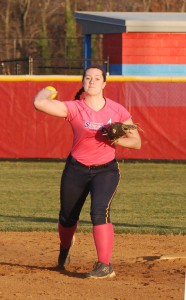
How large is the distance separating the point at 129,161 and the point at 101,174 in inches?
434

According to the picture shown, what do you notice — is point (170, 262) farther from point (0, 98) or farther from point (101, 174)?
point (0, 98)

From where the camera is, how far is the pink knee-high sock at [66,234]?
664cm

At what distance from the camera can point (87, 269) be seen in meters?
6.86

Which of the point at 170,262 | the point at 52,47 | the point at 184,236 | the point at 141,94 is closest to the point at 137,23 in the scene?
the point at 141,94

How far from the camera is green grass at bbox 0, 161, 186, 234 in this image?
9.84 metres

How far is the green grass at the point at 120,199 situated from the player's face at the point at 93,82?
351 cm

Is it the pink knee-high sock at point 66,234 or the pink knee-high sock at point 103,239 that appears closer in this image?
the pink knee-high sock at point 103,239

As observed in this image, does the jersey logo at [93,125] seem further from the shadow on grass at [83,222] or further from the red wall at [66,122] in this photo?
the red wall at [66,122]

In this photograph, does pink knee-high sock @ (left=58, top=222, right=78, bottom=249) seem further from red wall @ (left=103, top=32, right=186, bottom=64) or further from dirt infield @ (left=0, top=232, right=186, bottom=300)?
red wall @ (left=103, top=32, right=186, bottom=64)

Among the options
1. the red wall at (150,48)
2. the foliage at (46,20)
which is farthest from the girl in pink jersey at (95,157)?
the foliage at (46,20)

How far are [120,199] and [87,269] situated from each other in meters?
5.44

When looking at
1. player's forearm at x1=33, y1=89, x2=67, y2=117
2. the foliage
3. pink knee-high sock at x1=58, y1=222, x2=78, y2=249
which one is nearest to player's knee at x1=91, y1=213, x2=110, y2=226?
pink knee-high sock at x1=58, y1=222, x2=78, y2=249

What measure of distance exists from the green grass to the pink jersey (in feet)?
10.4

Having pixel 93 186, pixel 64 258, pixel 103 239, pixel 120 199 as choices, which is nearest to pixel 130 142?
pixel 93 186
